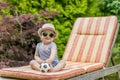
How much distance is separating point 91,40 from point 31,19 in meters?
1.10

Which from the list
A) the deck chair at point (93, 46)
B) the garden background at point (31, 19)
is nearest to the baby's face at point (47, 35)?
the deck chair at point (93, 46)

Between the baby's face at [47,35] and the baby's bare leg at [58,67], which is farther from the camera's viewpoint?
the baby's face at [47,35]

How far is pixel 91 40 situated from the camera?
264 inches

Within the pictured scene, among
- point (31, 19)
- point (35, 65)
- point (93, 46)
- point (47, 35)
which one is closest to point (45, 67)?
point (35, 65)

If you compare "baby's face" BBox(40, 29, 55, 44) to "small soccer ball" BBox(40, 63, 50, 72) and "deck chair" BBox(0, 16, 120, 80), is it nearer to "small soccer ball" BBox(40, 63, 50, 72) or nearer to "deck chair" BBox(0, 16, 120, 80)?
"small soccer ball" BBox(40, 63, 50, 72)

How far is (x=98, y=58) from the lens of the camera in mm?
6281

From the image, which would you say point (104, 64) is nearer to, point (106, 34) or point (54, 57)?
point (106, 34)

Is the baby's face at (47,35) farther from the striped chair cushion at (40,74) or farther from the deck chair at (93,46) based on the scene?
the deck chair at (93,46)

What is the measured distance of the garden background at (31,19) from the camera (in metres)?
6.59

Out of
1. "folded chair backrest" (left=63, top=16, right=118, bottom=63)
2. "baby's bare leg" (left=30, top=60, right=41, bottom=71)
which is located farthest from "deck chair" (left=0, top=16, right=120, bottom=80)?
"baby's bare leg" (left=30, top=60, right=41, bottom=71)

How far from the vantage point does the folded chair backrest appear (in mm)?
6395

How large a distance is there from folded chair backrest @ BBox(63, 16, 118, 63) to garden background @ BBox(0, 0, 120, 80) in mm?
620

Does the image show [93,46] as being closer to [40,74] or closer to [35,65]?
[35,65]

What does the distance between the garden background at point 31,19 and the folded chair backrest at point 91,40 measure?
620 millimetres
